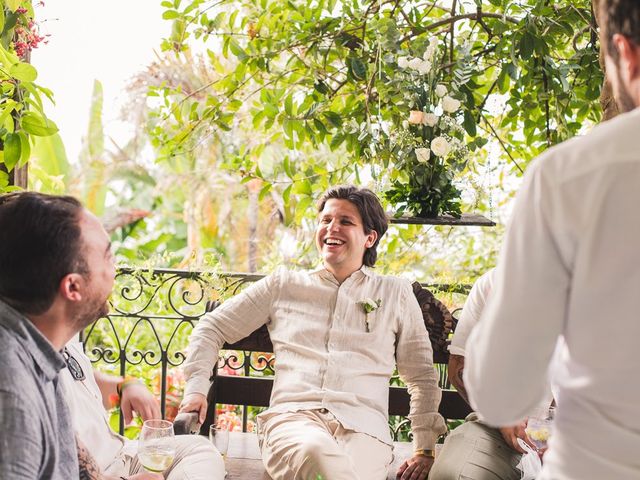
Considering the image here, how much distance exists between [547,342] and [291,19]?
8.19 ft

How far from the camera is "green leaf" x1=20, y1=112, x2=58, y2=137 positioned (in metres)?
2.34

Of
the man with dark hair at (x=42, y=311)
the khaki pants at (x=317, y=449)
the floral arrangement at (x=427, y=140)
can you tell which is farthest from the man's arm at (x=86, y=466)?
the floral arrangement at (x=427, y=140)

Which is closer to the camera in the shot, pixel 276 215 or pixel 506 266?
pixel 506 266

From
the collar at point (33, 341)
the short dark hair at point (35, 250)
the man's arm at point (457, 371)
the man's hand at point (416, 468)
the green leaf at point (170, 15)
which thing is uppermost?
the green leaf at point (170, 15)

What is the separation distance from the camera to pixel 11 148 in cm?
232

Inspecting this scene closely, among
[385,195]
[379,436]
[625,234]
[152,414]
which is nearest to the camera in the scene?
[625,234]

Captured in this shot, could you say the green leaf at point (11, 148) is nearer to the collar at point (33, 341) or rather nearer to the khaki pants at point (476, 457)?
the collar at point (33, 341)

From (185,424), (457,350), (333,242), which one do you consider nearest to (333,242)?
(333,242)

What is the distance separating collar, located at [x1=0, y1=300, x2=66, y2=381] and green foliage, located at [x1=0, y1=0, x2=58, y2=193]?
97cm

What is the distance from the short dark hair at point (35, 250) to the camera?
141 cm

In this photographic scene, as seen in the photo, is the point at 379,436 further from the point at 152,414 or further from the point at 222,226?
the point at 222,226

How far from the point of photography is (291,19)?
3.19 meters

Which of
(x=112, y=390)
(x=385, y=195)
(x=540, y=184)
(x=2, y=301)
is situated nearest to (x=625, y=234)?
(x=540, y=184)

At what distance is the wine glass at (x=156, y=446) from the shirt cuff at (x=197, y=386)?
0.64 m
